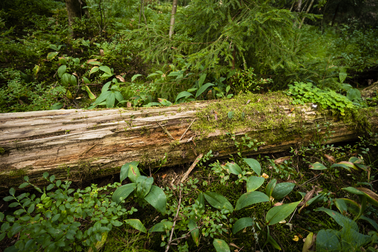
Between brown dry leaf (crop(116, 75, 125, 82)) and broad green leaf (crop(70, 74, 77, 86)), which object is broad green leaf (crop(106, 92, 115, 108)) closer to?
brown dry leaf (crop(116, 75, 125, 82))

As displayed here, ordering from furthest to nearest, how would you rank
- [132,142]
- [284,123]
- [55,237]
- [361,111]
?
[361,111] → [284,123] → [132,142] → [55,237]

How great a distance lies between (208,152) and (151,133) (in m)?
0.80

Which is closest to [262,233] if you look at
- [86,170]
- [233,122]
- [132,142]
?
[233,122]

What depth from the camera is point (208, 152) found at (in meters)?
2.30

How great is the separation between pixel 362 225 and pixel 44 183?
3.57 meters

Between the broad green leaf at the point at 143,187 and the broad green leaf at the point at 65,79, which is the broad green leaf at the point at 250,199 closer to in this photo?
the broad green leaf at the point at 143,187

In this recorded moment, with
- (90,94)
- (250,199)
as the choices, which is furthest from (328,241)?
(90,94)

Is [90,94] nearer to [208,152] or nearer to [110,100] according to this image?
[110,100]

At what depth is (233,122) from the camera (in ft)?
8.02

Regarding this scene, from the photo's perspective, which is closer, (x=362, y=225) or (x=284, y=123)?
(x=362, y=225)

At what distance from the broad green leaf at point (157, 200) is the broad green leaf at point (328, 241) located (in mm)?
1401

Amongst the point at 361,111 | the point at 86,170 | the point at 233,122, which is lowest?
the point at 86,170

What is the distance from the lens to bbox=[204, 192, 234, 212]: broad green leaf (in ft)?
5.89

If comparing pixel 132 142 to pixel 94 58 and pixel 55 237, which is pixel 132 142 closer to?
pixel 55 237
